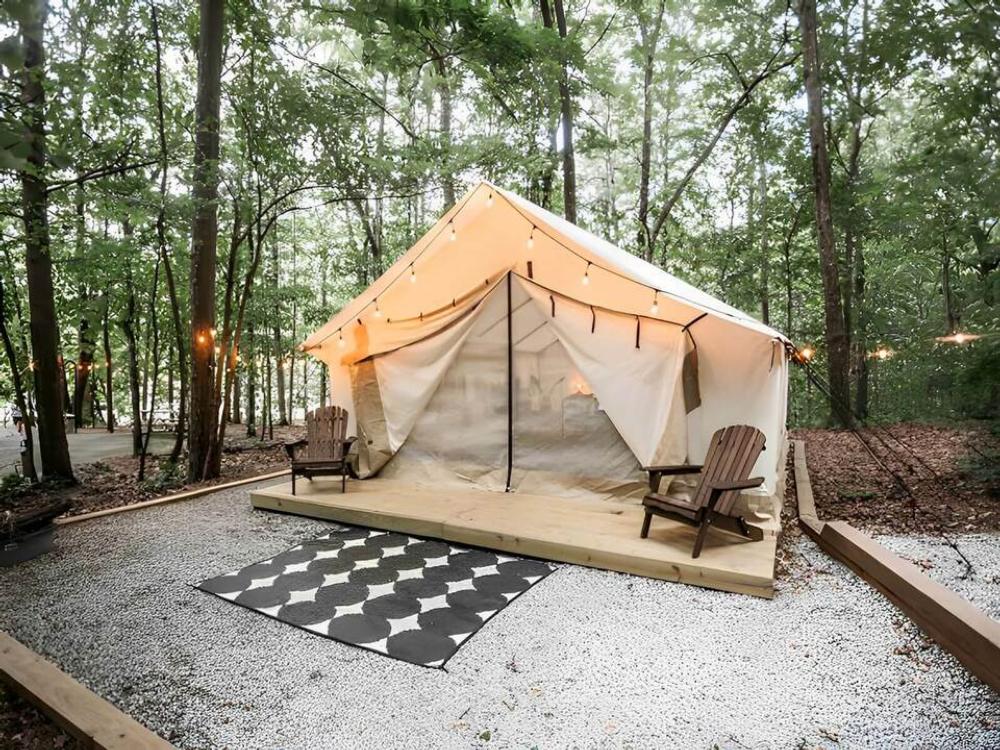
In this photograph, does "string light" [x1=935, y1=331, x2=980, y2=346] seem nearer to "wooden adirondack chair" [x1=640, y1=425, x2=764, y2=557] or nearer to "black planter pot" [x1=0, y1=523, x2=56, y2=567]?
"wooden adirondack chair" [x1=640, y1=425, x2=764, y2=557]

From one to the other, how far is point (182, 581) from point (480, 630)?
204cm

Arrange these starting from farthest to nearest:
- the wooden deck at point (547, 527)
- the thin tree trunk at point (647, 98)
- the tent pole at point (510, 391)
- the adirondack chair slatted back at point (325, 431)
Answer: the thin tree trunk at point (647, 98), the adirondack chair slatted back at point (325, 431), the tent pole at point (510, 391), the wooden deck at point (547, 527)

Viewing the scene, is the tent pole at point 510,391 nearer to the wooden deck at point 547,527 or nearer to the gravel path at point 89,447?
the wooden deck at point 547,527

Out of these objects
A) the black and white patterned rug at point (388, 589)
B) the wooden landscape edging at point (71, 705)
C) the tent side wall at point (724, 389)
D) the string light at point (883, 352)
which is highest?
the string light at point (883, 352)

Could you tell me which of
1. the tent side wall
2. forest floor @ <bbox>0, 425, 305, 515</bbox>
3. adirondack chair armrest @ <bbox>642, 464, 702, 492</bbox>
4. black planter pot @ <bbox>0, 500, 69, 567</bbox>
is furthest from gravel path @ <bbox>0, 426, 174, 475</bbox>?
adirondack chair armrest @ <bbox>642, 464, 702, 492</bbox>

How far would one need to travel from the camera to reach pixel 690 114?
41.6 feet

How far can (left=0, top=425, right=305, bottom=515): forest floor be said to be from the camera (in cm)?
574

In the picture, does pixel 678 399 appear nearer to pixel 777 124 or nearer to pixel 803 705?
pixel 803 705

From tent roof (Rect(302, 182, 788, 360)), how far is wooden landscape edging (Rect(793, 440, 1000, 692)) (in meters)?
1.55

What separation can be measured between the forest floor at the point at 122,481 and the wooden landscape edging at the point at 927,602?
20.1 ft

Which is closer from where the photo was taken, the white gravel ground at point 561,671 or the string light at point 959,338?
the white gravel ground at point 561,671

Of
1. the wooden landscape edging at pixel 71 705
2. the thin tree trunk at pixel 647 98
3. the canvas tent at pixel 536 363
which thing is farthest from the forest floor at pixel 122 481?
the thin tree trunk at pixel 647 98

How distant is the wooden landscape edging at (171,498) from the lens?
4.65 m

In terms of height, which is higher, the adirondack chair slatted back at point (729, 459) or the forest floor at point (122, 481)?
the adirondack chair slatted back at point (729, 459)
